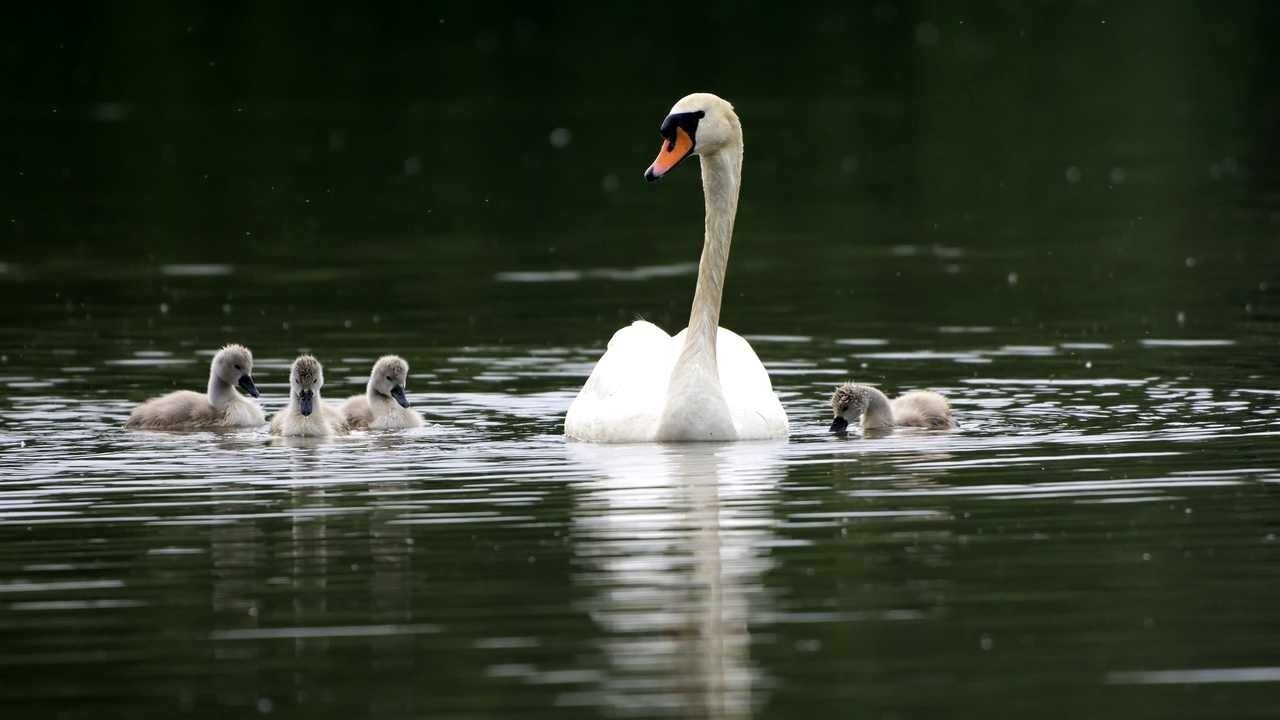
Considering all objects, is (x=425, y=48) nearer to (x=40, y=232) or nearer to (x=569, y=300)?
(x=40, y=232)

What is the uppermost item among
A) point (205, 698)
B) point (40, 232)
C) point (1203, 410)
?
point (40, 232)

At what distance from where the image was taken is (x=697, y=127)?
15.6 meters

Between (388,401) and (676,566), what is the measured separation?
5.72 m

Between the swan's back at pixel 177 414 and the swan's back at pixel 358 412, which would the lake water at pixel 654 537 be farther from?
the swan's back at pixel 358 412

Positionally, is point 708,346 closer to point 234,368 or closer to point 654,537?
point 234,368

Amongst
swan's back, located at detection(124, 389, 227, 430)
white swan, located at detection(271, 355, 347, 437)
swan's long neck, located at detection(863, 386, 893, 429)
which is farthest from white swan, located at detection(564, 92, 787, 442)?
swan's back, located at detection(124, 389, 227, 430)

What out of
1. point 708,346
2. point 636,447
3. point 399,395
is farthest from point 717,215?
point 399,395

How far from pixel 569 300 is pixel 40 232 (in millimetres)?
9894

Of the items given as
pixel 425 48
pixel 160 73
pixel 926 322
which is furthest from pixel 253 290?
pixel 425 48

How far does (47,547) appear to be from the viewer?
11664 mm

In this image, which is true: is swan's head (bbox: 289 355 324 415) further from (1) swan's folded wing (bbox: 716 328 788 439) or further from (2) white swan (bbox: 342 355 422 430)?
(1) swan's folded wing (bbox: 716 328 788 439)

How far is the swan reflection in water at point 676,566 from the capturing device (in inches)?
348

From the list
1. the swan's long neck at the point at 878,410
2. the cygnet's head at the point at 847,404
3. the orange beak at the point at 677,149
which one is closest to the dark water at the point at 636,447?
the cygnet's head at the point at 847,404

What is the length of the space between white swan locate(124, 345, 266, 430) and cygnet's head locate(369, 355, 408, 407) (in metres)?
0.92
